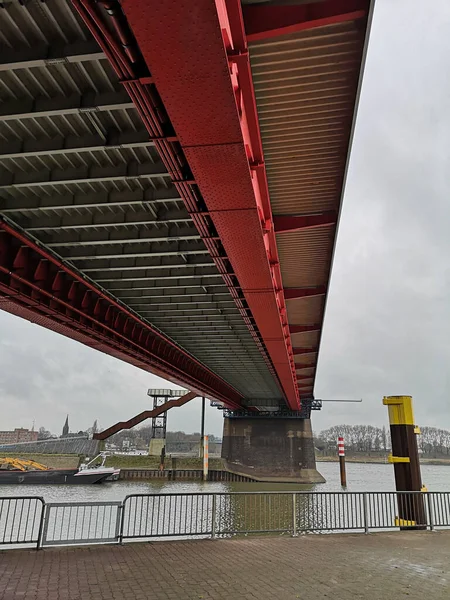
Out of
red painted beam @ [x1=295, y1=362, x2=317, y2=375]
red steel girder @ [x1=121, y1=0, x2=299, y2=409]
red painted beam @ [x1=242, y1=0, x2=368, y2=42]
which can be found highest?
red painted beam @ [x1=295, y1=362, x2=317, y2=375]

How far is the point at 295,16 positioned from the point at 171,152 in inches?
91.7

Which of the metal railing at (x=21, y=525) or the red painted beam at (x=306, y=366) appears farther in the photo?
the red painted beam at (x=306, y=366)

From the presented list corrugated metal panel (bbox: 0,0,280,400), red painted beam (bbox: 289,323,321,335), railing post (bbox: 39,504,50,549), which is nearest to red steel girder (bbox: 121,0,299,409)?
corrugated metal panel (bbox: 0,0,280,400)

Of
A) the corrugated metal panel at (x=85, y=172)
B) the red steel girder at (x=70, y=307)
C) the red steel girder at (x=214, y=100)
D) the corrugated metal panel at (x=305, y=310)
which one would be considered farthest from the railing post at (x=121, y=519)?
the corrugated metal panel at (x=305, y=310)

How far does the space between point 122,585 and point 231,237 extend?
18.9 feet

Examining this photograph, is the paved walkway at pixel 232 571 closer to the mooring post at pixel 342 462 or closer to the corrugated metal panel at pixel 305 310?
the corrugated metal panel at pixel 305 310

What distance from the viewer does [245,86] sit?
16.4 feet

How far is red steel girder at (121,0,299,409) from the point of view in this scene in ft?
11.9

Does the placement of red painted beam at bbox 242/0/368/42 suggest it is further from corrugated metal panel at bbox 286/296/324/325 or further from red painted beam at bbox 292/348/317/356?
red painted beam at bbox 292/348/317/356

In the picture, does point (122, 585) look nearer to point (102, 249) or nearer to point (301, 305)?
point (102, 249)

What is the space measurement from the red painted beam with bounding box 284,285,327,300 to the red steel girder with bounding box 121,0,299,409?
21.5ft

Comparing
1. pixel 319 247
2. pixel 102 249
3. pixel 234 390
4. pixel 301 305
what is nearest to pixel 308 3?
pixel 319 247

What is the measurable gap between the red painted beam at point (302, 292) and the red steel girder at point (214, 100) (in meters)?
6.54

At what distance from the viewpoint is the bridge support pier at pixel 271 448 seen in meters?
49.4
